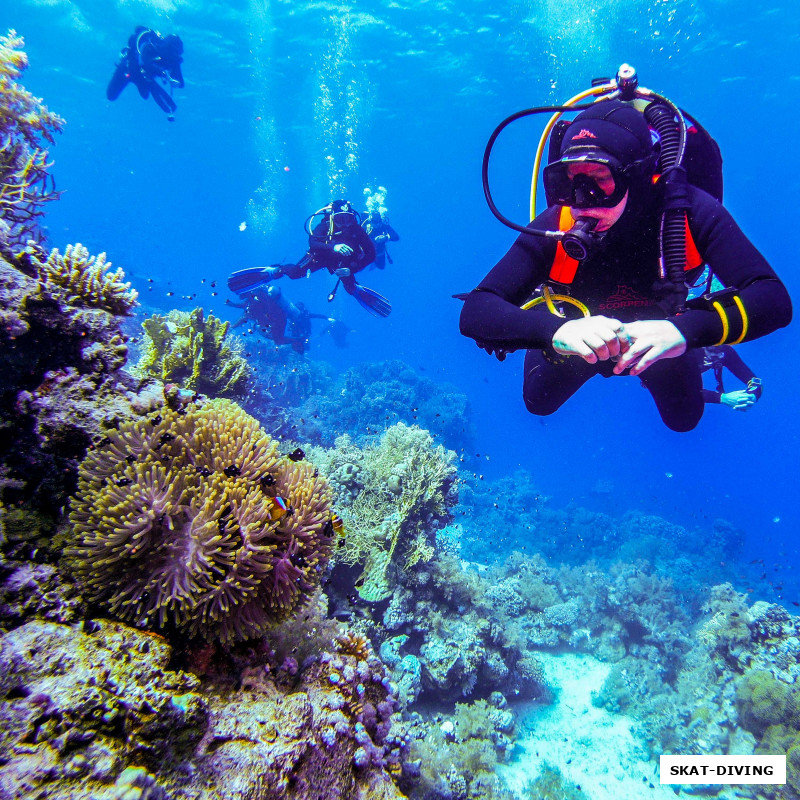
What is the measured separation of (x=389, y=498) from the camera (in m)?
6.64

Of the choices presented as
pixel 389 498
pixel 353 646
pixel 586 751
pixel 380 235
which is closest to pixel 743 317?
pixel 353 646

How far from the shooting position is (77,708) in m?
1.60

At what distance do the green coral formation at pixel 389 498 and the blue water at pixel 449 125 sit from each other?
684 inches

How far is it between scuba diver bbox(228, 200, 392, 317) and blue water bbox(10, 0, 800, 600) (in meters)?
11.7

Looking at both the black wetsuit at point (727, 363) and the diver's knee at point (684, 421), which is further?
the black wetsuit at point (727, 363)

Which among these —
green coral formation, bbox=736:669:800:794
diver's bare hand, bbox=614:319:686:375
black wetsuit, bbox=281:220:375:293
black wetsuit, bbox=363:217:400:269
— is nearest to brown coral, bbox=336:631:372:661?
diver's bare hand, bbox=614:319:686:375

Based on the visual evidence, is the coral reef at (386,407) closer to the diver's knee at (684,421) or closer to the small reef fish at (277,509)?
the diver's knee at (684,421)

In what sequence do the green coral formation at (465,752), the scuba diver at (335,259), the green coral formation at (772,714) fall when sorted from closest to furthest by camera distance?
the green coral formation at (465,752) → the green coral formation at (772,714) → the scuba diver at (335,259)

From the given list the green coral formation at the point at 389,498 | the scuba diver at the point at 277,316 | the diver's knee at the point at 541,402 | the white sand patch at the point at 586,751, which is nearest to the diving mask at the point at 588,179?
the diver's knee at the point at 541,402

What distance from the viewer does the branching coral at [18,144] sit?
19.3ft

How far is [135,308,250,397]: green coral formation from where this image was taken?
21.5 ft

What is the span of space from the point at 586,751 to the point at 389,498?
5.30 meters

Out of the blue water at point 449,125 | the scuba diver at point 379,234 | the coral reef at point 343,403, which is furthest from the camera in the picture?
the blue water at point 449,125

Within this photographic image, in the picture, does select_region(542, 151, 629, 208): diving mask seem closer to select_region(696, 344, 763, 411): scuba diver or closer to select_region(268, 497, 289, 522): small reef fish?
select_region(268, 497, 289, 522): small reef fish
